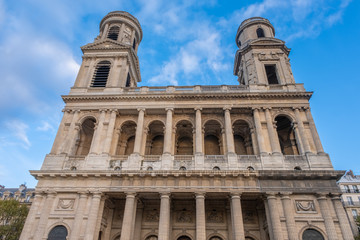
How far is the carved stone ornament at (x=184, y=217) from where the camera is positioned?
20078mm

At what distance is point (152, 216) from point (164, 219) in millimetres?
4295

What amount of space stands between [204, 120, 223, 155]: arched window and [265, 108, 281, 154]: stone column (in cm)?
443

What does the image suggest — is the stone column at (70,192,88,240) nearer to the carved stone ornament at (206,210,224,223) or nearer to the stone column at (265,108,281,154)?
the carved stone ornament at (206,210,224,223)

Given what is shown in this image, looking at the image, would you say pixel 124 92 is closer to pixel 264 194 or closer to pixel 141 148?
pixel 141 148

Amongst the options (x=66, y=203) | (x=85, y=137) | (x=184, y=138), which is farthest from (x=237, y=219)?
(x=85, y=137)

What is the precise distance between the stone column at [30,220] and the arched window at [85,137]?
486cm

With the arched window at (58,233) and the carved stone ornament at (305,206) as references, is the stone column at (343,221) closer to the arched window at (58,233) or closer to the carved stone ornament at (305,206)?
the carved stone ornament at (305,206)

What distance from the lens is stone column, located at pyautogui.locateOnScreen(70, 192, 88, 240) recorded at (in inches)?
650

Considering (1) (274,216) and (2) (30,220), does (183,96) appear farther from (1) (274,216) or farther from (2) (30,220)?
(2) (30,220)

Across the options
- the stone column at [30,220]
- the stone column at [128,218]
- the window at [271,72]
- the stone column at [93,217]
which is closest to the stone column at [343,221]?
the window at [271,72]

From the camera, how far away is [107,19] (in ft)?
102

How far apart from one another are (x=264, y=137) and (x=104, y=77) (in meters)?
17.0

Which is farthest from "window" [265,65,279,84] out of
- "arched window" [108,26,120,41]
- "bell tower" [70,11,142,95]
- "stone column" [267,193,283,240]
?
"arched window" [108,26,120,41]

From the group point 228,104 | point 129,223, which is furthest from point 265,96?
point 129,223
